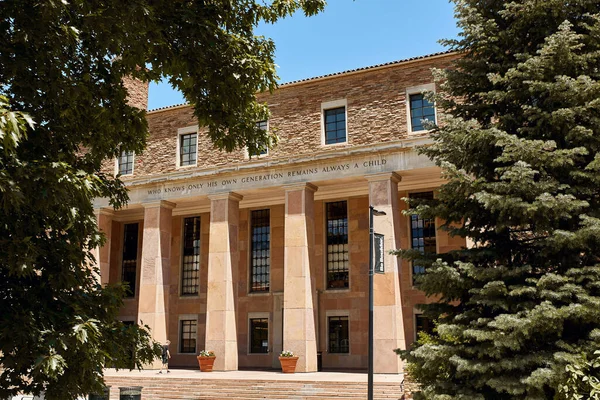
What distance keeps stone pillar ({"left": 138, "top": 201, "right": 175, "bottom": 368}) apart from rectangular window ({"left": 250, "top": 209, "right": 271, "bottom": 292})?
493 centimetres

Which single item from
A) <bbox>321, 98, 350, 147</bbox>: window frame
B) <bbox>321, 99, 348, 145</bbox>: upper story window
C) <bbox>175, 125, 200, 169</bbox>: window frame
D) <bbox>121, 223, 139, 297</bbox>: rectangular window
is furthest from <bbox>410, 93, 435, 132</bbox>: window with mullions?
<bbox>121, 223, 139, 297</bbox>: rectangular window

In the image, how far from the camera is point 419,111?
2541 centimetres

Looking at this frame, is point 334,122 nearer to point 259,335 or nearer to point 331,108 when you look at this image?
point 331,108

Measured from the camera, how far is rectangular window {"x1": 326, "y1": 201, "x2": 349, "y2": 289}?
3019 cm

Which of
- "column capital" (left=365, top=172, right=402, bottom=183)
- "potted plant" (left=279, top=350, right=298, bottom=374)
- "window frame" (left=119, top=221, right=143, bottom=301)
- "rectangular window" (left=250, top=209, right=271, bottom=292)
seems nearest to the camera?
"potted plant" (left=279, top=350, right=298, bottom=374)

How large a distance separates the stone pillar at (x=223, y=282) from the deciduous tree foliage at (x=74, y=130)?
17818 millimetres

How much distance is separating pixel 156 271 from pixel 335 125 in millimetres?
11368

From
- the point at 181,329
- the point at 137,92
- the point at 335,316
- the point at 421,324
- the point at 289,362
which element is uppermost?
the point at 137,92

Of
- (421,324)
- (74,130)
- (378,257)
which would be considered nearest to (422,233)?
(421,324)

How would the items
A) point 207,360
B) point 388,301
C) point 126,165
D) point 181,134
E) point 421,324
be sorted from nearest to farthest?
point 388,301
point 207,360
point 421,324
point 181,134
point 126,165

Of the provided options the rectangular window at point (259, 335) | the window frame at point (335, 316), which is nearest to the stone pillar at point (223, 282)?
the rectangular window at point (259, 335)

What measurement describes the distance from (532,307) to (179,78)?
23.7ft

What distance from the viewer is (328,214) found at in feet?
102

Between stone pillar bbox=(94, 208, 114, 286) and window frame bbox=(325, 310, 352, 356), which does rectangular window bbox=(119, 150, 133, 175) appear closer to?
stone pillar bbox=(94, 208, 114, 286)
